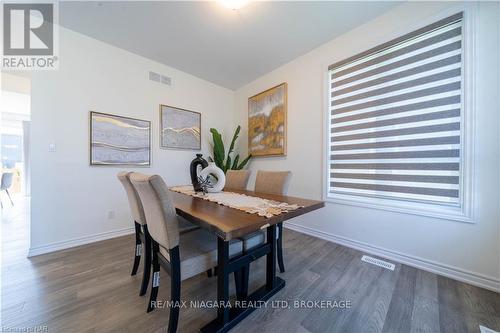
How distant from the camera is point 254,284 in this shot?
158 cm

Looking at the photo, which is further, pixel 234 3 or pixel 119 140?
pixel 119 140

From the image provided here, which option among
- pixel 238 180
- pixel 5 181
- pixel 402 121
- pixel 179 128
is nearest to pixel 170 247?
pixel 238 180

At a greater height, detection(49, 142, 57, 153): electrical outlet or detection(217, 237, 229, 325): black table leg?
detection(49, 142, 57, 153): electrical outlet

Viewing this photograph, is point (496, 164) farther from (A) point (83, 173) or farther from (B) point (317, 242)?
(A) point (83, 173)

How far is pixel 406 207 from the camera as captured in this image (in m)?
1.89

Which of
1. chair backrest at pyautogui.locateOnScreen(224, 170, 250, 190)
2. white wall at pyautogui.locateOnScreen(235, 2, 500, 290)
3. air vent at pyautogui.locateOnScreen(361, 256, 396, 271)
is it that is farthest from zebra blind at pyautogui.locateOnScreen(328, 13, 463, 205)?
chair backrest at pyautogui.locateOnScreen(224, 170, 250, 190)

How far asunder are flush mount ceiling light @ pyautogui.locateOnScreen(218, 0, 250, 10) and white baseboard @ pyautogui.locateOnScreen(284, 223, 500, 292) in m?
2.93

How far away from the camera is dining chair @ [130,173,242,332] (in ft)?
3.26

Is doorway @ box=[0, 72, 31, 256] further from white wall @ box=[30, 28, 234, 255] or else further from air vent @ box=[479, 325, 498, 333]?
air vent @ box=[479, 325, 498, 333]

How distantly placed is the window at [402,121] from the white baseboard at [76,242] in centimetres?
305

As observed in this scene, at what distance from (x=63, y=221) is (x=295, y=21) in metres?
3.72

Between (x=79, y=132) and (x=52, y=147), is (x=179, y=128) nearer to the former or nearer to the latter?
(x=79, y=132)

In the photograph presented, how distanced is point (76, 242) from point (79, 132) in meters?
1.40

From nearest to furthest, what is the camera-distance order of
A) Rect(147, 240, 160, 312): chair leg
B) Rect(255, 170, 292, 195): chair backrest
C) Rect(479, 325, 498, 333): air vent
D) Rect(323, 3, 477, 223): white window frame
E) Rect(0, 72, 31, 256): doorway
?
Rect(479, 325, 498, 333): air vent < Rect(147, 240, 160, 312): chair leg < Rect(323, 3, 477, 223): white window frame < Rect(255, 170, 292, 195): chair backrest < Rect(0, 72, 31, 256): doorway
